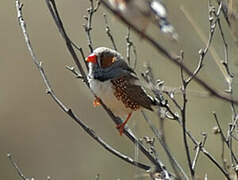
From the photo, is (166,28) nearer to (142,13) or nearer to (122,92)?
(142,13)

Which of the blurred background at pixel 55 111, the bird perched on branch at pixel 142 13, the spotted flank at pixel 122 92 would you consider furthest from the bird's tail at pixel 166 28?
the blurred background at pixel 55 111

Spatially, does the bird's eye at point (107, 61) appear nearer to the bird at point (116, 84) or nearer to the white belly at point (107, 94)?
the bird at point (116, 84)

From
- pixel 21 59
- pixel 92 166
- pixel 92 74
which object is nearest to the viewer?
pixel 92 74

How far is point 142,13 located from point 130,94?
9.14 ft

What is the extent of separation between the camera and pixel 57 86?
31.4 feet

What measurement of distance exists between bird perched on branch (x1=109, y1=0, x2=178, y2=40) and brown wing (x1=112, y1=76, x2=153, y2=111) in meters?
2.59

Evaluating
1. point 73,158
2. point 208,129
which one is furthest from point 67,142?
point 208,129

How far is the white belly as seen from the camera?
14.1 ft

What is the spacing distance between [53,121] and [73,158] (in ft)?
2.11

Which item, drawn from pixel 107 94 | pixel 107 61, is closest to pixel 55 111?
pixel 107 61

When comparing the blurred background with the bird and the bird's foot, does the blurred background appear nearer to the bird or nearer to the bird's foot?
the bird

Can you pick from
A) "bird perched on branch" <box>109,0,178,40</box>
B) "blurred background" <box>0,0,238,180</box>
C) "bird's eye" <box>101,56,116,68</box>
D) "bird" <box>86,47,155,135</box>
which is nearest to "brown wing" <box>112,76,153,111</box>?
"bird" <box>86,47,155,135</box>

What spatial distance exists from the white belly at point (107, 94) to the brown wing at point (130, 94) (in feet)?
0.12

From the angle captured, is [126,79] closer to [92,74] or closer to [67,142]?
[92,74]
